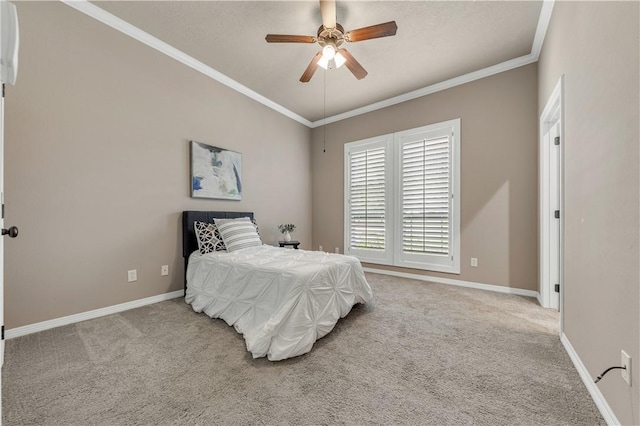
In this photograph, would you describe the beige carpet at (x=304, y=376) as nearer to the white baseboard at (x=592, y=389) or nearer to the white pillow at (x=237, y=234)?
the white baseboard at (x=592, y=389)

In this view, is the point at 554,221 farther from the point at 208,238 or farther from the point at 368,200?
the point at 208,238

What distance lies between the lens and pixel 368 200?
4.42m

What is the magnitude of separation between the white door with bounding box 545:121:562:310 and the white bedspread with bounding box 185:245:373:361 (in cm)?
193

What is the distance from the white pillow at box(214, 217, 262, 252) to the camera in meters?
2.98

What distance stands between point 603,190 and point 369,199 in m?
3.16

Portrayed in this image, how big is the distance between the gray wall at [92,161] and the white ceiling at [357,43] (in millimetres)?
443

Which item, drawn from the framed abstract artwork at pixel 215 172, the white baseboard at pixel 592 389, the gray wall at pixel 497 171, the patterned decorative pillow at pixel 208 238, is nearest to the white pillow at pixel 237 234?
the patterned decorative pillow at pixel 208 238

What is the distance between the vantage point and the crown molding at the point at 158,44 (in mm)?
2381

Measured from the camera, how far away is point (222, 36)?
2.74 metres

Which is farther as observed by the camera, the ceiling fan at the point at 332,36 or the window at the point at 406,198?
the window at the point at 406,198

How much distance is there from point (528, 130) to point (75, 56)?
15.7 ft

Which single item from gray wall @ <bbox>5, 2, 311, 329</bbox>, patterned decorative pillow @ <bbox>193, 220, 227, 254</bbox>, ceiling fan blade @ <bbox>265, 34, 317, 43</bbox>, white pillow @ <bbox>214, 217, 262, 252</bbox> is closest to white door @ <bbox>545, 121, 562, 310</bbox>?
ceiling fan blade @ <bbox>265, 34, 317, 43</bbox>

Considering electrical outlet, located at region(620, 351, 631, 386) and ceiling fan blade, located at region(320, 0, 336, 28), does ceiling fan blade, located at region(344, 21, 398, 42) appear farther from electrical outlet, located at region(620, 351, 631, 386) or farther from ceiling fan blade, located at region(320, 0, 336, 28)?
electrical outlet, located at region(620, 351, 631, 386)

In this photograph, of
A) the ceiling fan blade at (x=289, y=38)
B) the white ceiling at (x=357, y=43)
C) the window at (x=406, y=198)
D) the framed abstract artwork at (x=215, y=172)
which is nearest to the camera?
the ceiling fan blade at (x=289, y=38)
